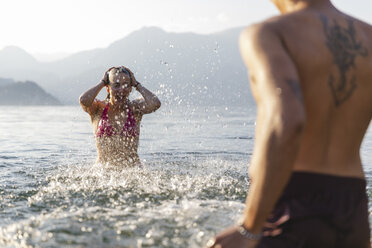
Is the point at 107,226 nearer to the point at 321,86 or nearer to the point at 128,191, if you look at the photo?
the point at 128,191

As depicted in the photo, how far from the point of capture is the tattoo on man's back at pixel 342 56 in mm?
1911

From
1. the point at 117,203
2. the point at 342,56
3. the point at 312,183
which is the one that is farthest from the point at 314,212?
the point at 117,203

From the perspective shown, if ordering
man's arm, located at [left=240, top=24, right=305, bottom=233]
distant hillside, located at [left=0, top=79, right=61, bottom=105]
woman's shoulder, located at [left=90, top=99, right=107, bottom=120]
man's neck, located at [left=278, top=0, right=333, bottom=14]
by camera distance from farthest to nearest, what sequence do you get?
distant hillside, located at [left=0, top=79, right=61, bottom=105]
woman's shoulder, located at [left=90, top=99, right=107, bottom=120]
man's neck, located at [left=278, top=0, right=333, bottom=14]
man's arm, located at [left=240, top=24, right=305, bottom=233]

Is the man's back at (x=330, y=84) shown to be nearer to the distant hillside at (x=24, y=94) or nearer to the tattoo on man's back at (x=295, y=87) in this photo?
the tattoo on man's back at (x=295, y=87)

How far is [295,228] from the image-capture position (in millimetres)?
1891

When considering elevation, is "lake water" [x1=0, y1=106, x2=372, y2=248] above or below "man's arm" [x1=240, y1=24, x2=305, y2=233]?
below

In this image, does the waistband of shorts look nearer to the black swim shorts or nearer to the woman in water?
the black swim shorts

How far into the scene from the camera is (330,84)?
6.21ft

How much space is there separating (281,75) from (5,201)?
→ 480 centimetres

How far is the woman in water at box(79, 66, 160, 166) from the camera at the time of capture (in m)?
7.23

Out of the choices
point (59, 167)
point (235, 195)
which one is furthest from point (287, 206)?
point (59, 167)

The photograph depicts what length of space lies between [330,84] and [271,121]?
18.5 inches

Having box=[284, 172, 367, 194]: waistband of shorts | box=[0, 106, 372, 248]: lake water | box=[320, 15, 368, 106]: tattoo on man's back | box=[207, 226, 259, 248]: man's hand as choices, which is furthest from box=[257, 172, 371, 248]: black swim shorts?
box=[0, 106, 372, 248]: lake water

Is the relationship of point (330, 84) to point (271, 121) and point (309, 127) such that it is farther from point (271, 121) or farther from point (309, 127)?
point (271, 121)
